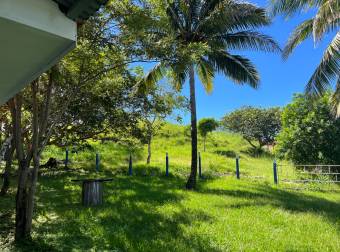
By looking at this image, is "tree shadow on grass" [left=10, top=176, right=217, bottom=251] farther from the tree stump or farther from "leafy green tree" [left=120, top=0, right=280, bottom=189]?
"leafy green tree" [left=120, top=0, right=280, bottom=189]

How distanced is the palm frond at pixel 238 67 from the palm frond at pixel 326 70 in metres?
2.42

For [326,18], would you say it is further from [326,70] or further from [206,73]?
[206,73]

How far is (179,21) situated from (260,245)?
947 cm

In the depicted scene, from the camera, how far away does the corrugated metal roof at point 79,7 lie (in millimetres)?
2842

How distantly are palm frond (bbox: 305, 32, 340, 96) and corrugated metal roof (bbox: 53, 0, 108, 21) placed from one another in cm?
995

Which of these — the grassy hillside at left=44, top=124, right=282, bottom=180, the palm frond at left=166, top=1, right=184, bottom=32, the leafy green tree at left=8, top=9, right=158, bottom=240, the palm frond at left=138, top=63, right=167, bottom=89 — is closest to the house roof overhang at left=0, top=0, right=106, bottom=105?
the leafy green tree at left=8, top=9, right=158, bottom=240

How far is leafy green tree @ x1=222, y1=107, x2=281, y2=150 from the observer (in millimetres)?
42125

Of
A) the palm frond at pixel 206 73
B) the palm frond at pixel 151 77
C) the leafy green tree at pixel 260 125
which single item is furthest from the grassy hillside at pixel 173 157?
the palm frond at pixel 151 77

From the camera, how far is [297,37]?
1329cm

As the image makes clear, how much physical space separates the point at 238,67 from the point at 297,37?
2455mm

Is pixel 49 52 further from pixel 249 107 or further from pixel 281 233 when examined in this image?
pixel 249 107

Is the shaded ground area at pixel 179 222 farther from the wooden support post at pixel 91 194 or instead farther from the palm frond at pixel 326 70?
the palm frond at pixel 326 70

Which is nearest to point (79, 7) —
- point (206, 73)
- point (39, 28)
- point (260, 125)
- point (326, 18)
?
point (39, 28)

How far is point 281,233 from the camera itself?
7.32 metres
